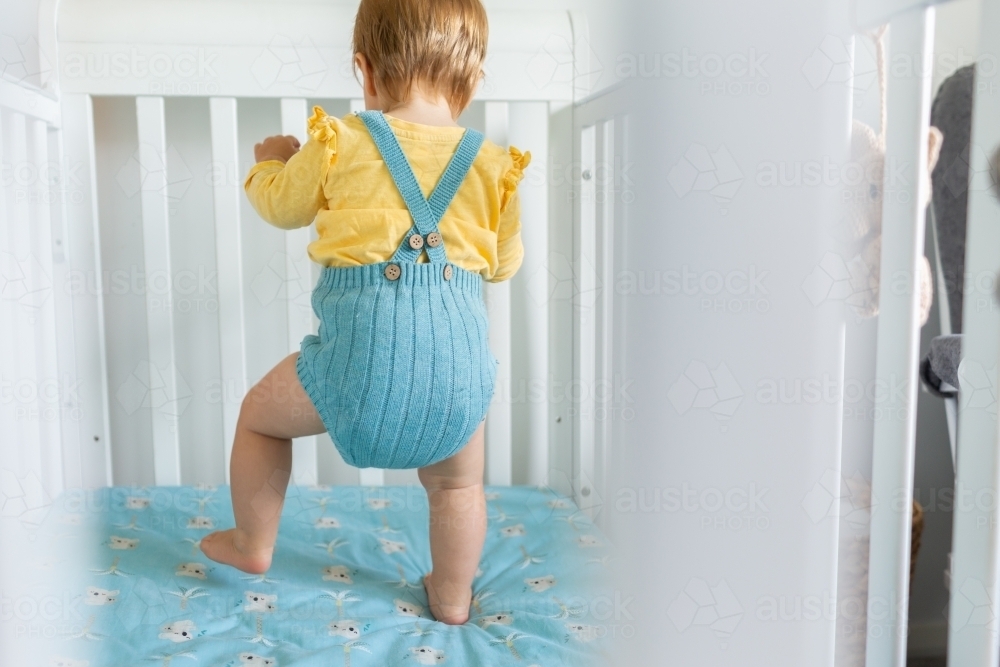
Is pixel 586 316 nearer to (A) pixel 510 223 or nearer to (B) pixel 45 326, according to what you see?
(A) pixel 510 223

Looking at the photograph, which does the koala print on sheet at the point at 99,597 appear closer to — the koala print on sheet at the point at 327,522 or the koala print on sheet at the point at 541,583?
the koala print on sheet at the point at 327,522

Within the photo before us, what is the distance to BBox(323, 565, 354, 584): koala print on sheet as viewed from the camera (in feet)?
3.39

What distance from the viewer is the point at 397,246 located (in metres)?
0.84

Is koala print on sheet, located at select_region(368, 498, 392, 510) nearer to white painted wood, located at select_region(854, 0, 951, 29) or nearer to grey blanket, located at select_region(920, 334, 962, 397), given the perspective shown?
grey blanket, located at select_region(920, 334, 962, 397)

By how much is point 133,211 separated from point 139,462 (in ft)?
1.37

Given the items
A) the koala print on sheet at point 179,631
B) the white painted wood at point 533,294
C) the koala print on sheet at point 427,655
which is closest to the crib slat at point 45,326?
the koala print on sheet at point 179,631

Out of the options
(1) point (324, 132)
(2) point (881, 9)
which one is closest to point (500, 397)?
(1) point (324, 132)

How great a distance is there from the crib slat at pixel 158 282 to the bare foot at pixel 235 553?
0.36m

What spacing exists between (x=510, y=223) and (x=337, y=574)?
19.4 inches

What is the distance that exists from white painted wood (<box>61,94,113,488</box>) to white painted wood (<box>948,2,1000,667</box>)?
1.12 meters

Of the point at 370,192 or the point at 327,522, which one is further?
the point at 327,522

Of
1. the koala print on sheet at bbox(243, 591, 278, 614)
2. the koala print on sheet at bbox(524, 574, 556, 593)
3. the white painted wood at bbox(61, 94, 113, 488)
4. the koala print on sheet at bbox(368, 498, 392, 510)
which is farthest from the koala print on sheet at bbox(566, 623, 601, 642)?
the white painted wood at bbox(61, 94, 113, 488)

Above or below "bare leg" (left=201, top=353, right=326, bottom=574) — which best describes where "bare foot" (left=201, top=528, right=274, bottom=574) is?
below

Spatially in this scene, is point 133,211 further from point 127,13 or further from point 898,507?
point 898,507
